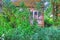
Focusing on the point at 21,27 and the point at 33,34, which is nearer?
the point at 33,34

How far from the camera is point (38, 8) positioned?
10.8 feet

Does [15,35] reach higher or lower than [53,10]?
lower

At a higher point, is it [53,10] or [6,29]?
[53,10]

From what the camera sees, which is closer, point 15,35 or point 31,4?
point 15,35

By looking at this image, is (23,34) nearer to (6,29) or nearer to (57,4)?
(6,29)

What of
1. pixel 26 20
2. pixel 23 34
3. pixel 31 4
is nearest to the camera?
pixel 23 34

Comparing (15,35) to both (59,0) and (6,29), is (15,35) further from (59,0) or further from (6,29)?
(59,0)

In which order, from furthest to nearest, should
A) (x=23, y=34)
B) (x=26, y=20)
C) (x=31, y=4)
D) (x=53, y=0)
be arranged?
(x=31, y=4), (x=53, y=0), (x=26, y=20), (x=23, y=34)

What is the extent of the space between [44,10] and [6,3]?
66 cm

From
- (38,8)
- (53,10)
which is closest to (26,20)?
(38,8)

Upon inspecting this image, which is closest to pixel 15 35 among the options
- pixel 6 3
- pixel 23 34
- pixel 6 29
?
pixel 23 34

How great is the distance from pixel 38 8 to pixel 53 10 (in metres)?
0.27

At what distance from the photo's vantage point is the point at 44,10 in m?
3.42

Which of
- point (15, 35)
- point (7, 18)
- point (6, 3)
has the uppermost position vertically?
point (6, 3)
